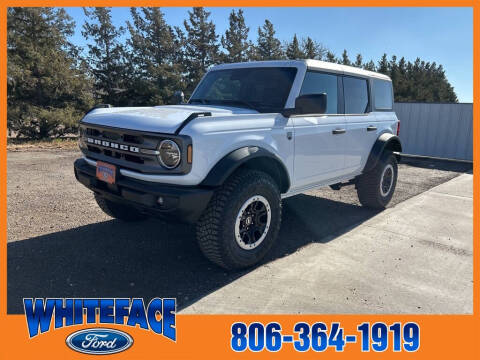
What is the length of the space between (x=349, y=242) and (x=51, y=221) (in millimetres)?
3785

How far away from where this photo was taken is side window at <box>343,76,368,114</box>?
477 cm

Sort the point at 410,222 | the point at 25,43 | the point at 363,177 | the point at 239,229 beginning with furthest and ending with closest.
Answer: the point at 25,43 → the point at 363,177 → the point at 410,222 → the point at 239,229

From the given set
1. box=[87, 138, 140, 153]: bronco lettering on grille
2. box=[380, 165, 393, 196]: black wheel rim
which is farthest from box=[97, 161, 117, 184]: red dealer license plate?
box=[380, 165, 393, 196]: black wheel rim

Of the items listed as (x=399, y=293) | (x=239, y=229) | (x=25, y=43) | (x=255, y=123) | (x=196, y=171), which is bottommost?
(x=399, y=293)

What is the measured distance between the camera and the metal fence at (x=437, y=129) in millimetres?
12539

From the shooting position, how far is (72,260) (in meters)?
3.48

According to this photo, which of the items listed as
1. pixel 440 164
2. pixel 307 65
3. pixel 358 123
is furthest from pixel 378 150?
pixel 440 164

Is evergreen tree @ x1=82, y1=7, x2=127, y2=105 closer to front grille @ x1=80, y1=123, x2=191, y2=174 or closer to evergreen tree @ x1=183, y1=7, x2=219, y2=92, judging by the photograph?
evergreen tree @ x1=183, y1=7, x2=219, y2=92

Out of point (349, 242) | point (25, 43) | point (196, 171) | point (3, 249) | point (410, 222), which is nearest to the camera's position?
point (196, 171)

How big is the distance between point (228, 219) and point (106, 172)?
122 centimetres

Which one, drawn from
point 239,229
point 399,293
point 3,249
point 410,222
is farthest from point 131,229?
point 410,222

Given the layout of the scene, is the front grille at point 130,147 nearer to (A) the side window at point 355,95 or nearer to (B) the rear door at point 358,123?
(B) the rear door at point 358,123

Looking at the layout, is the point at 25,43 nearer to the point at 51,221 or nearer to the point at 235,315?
the point at 51,221

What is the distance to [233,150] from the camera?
10.4 ft
